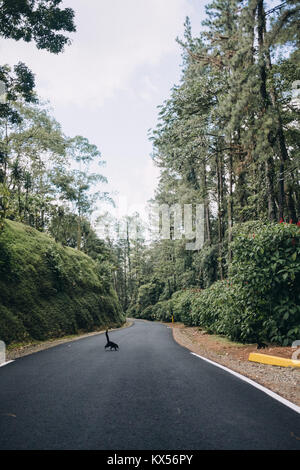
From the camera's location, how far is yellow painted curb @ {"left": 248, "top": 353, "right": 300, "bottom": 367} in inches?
237

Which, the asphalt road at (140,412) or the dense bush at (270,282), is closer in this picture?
the asphalt road at (140,412)

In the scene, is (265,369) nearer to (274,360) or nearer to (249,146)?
(274,360)

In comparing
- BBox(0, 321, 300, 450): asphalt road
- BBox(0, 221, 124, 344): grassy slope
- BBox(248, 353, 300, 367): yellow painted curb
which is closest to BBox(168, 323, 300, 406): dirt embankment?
BBox(248, 353, 300, 367): yellow painted curb

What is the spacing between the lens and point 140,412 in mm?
3467

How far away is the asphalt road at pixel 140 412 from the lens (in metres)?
2.71

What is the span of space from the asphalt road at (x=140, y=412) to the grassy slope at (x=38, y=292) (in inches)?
231

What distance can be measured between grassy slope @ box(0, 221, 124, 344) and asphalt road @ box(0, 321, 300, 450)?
5857mm

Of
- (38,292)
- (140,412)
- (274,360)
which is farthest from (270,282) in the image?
(38,292)

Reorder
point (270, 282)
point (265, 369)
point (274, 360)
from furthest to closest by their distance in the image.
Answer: point (270, 282)
point (274, 360)
point (265, 369)

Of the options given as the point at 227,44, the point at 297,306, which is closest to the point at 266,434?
the point at 297,306

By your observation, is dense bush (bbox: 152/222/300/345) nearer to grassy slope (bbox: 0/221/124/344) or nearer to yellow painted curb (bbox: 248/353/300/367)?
yellow painted curb (bbox: 248/353/300/367)

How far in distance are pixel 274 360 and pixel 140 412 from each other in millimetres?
3979

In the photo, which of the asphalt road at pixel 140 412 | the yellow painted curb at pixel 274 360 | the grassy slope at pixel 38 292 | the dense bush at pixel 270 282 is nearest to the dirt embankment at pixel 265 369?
the yellow painted curb at pixel 274 360

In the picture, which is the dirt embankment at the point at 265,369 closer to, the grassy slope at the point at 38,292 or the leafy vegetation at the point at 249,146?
the leafy vegetation at the point at 249,146
